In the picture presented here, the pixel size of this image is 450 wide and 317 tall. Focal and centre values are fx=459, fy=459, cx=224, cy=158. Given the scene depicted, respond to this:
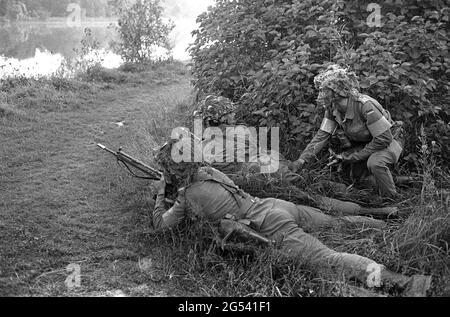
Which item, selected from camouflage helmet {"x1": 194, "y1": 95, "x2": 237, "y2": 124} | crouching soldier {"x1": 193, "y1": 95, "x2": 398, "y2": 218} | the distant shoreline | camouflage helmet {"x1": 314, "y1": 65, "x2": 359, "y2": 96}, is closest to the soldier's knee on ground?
crouching soldier {"x1": 193, "y1": 95, "x2": 398, "y2": 218}

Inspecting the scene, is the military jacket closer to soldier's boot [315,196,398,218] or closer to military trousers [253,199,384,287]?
soldier's boot [315,196,398,218]

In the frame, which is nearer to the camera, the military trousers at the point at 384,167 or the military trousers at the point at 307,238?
the military trousers at the point at 307,238

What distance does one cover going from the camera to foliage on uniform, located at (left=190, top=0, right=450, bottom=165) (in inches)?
202

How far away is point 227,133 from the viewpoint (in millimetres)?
4891

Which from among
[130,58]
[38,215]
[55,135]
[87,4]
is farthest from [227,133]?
[87,4]

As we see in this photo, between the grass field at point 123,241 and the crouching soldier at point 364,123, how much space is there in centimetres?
40

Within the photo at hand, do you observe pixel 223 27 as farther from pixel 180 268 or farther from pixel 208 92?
pixel 180 268

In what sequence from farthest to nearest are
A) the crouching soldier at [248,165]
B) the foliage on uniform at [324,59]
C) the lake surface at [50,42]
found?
the lake surface at [50,42] → the foliage on uniform at [324,59] → the crouching soldier at [248,165]

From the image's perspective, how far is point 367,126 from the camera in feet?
15.0

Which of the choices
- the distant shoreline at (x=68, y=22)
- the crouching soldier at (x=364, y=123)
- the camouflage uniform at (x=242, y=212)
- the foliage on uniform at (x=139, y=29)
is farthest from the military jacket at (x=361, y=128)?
the distant shoreline at (x=68, y=22)

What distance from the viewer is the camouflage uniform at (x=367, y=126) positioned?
449 cm

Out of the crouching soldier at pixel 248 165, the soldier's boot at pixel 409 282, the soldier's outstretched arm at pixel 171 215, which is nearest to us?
the soldier's boot at pixel 409 282

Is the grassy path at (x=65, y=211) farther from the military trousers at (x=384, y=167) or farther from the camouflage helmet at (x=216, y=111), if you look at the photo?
the military trousers at (x=384, y=167)

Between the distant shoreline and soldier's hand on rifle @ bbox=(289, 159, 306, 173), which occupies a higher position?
the distant shoreline
